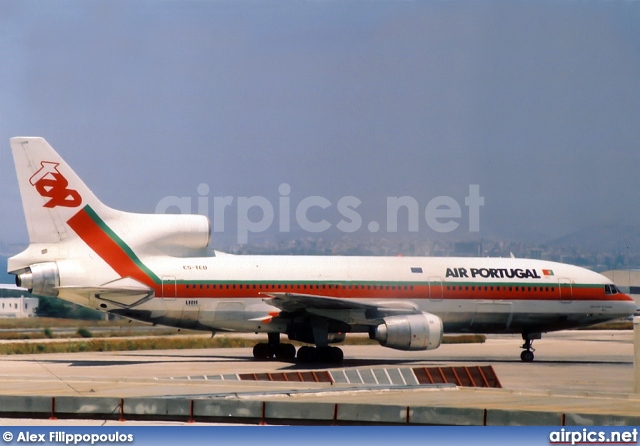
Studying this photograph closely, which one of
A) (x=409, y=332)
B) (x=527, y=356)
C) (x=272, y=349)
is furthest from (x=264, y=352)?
(x=527, y=356)

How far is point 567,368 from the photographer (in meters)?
34.8

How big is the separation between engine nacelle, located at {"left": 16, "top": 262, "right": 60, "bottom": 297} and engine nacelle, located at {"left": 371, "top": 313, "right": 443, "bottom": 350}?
11.1 m

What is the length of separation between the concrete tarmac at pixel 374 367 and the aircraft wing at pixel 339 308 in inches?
66.9

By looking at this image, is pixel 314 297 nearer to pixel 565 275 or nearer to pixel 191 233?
pixel 191 233

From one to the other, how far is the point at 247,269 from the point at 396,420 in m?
17.1

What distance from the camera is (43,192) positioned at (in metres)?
34.1

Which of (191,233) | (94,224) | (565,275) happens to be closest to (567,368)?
(565,275)

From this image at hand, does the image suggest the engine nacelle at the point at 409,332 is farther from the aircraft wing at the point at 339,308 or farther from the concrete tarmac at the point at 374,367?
the concrete tarmac at the point at 374,367

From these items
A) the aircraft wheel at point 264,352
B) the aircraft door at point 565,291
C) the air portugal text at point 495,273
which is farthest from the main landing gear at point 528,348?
the aircraft wheel at point 264,352

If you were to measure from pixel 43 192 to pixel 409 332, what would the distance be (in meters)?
13.6

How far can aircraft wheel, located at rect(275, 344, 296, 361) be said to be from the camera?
1420 inches

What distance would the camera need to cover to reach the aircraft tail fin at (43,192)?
34031 mm

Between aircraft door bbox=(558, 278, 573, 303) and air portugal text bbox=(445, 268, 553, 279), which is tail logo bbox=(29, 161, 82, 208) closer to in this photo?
air portugal text bbox=(445, 268, 553, 279)

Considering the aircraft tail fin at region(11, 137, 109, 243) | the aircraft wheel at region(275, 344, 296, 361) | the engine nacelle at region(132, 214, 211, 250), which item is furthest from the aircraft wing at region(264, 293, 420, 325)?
the aircraft tail fin at region(11, 137, 109, 243)
